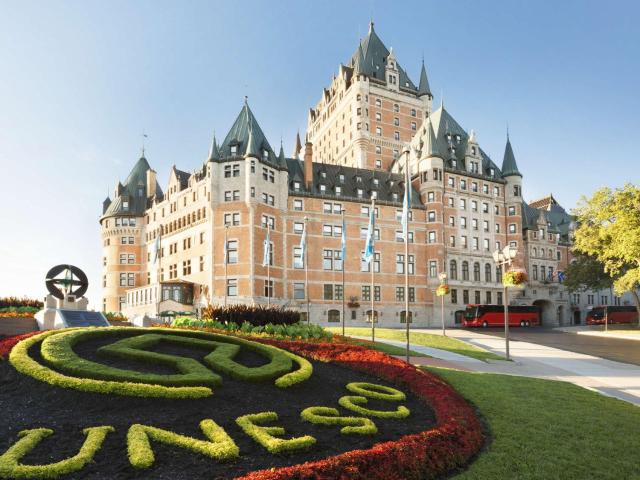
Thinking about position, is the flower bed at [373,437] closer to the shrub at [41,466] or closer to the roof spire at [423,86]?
the shrub at [41,466]

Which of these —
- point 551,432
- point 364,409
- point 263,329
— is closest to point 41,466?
point 364,409

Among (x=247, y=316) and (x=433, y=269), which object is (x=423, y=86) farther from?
(x=247, y=316)

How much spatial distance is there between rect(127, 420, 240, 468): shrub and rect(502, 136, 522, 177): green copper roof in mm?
74495

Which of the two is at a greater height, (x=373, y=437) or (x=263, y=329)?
(x=263, y=329)

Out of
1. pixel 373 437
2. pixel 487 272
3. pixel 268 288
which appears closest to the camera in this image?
pixel 373 437

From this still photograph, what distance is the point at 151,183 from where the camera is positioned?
254 ft

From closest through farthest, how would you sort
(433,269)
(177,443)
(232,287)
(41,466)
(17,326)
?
(41,466)
(177,443)
(17,326)
(232,287)
(433,269)

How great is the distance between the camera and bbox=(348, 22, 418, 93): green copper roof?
85875mm

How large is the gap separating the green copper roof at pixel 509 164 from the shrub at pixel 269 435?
73400 mm

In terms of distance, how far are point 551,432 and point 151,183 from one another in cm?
7597

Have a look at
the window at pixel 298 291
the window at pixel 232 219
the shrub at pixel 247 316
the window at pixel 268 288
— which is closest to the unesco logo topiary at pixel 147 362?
the shrub at pixel 247 316

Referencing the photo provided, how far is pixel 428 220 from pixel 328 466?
62.2m

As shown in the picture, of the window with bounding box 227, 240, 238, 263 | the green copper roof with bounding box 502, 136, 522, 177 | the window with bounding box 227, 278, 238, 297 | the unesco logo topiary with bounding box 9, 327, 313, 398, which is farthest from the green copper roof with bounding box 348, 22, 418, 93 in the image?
the unesco logo topiary with bounding box 9, 327, 313, 398

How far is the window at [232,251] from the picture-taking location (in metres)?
55.2
